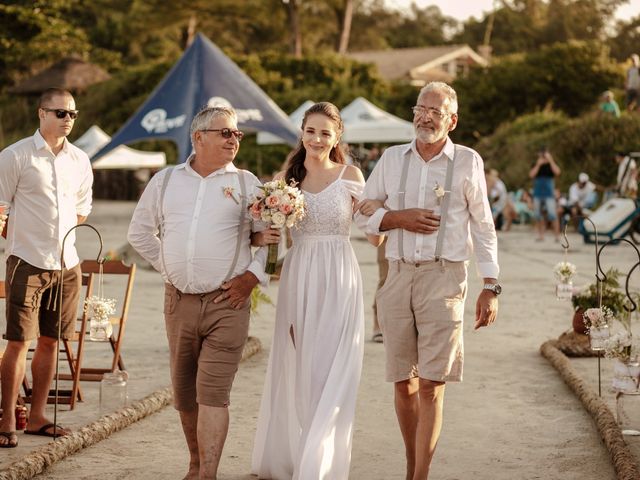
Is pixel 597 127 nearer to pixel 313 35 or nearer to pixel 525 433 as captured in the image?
pixel 525 433

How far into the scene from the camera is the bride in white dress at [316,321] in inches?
237

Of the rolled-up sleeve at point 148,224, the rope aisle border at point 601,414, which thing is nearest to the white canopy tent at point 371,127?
the rope aisle border at point 601,414

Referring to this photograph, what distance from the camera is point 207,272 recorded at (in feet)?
19.2

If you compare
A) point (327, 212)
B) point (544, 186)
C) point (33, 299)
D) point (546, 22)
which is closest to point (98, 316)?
point (33, 299)

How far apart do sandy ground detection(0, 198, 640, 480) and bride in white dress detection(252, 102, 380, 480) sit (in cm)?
39

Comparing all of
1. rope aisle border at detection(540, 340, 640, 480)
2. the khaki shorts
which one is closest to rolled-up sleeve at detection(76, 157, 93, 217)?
the khaki shorts

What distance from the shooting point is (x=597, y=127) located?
33.1 meters

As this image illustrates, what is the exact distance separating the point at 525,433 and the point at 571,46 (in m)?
40.4

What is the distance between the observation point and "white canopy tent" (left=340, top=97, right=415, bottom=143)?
31.0m

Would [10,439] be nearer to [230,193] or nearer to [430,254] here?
[230,193]

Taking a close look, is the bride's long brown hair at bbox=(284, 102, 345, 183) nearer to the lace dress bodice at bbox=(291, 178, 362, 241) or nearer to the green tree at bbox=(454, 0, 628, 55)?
the lace dress bodice at bbox=(291, 178, 362, 241)

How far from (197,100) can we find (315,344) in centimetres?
1212

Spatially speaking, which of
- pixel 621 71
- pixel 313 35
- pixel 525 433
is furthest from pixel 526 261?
pixel 313 35

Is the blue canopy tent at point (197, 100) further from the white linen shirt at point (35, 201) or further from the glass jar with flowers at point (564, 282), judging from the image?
the white linen shirt at point (35, 201)
